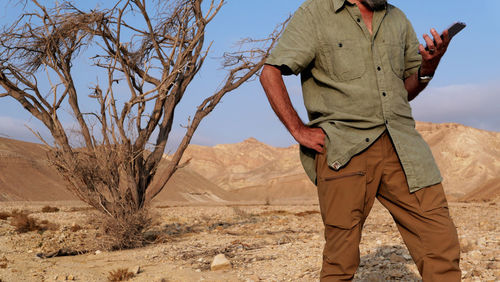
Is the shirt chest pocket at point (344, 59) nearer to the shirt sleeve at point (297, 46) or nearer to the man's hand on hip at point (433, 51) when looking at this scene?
the shirt sleeve at point (297, 46)

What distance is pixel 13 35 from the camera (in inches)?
337

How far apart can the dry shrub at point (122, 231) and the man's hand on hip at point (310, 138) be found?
5948mm

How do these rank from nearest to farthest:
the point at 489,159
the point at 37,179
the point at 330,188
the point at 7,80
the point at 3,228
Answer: the point at 330,188 < the point at 7,80 < the point at 3,228 < the point at 37,179 < the point at 489,159

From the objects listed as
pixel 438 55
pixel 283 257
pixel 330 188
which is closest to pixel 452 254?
pixel 330 188

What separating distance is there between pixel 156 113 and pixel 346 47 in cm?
686

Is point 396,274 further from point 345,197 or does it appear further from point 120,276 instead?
point 120,276

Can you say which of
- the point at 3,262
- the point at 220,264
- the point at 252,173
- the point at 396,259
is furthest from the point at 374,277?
the point at 252,173

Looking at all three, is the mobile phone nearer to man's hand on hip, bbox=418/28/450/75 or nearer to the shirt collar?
man's hand on hip, bbox=418/28/450/75

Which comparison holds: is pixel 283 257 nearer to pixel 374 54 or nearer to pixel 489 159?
pixel 374 54

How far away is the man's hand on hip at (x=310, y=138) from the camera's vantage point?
2.03m

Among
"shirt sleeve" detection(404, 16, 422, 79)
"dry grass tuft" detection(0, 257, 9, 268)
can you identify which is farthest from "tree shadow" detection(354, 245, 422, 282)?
"dry grass tuft" detection(0, 257, 9, 268)

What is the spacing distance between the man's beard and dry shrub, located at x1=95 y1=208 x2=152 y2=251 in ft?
20.0

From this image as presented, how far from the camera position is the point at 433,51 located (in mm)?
2137

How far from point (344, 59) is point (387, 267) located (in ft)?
9.47
